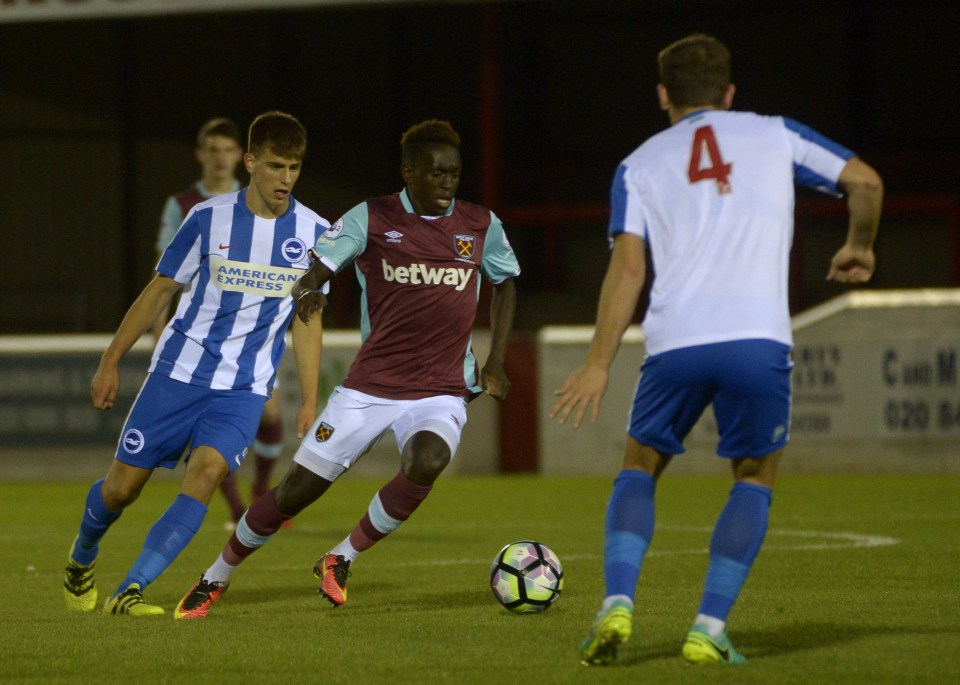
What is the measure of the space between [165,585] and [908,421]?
7665 mm

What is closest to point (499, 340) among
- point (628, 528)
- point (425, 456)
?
point (425, 456)

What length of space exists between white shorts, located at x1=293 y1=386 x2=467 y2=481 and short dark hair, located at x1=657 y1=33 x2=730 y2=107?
5.84 ft

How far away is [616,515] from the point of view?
4.36 m

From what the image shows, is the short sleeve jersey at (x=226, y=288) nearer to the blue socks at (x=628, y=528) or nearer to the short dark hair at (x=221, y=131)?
the blue socks at (x=628, y=528)

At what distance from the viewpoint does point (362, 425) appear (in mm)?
5754

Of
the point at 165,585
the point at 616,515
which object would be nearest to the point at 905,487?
the point at 165,585

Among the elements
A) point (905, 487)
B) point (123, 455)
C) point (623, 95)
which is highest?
point (623, 95)

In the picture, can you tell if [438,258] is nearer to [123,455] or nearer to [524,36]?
[123,455]

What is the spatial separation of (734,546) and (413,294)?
6.33 feet

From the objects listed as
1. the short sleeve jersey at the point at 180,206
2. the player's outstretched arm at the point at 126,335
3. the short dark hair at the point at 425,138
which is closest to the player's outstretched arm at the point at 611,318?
the short dark hair at the point at 425,138

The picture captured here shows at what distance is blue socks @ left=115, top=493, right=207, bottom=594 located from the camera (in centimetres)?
570

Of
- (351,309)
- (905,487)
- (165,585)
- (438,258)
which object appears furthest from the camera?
(351,309)

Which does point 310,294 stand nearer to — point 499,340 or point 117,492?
point 499,340

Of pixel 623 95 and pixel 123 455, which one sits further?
pixel 623 95
